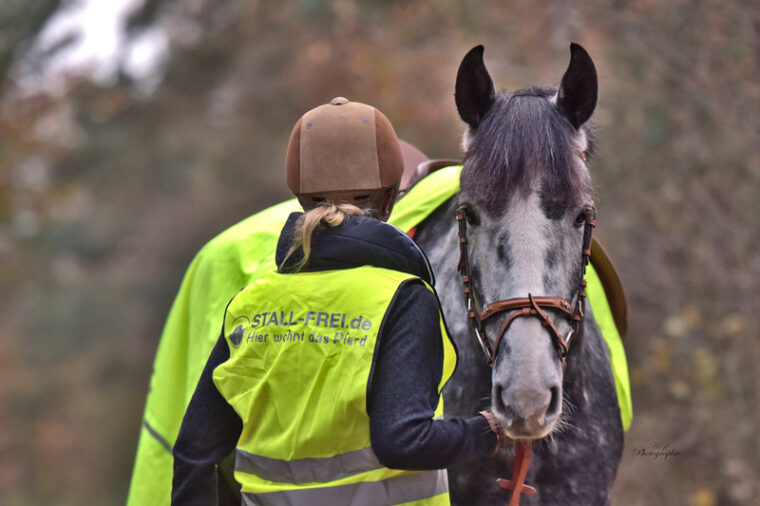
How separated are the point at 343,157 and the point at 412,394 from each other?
647mm

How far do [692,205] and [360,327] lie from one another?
17.6 feet

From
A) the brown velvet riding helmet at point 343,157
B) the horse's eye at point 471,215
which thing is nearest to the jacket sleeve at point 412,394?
the brown velvet riding helmet at point 343,157

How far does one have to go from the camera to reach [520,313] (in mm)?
2750

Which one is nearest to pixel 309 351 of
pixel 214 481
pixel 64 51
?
pixel 214 481

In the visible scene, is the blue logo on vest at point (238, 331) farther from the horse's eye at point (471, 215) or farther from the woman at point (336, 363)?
the horse's eye at point (471, 215)

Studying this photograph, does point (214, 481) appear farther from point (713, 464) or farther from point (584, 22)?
point (584, 22)

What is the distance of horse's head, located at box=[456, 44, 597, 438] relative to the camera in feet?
8.73

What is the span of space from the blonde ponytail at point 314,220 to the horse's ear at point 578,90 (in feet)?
2.50

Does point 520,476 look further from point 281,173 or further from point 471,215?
point 281,173

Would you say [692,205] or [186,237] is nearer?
[692,205]

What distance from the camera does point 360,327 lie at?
2545mm

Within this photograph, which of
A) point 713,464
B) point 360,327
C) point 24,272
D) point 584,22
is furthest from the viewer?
point 24,272

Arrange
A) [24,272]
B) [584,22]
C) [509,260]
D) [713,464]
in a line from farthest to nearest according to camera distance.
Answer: [24,272]
[584,22]
[713,464]
[509,260]

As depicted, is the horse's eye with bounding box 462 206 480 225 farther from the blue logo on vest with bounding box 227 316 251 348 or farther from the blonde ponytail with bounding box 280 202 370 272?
the blue logo on vest with bounding box 227 316 251 348
